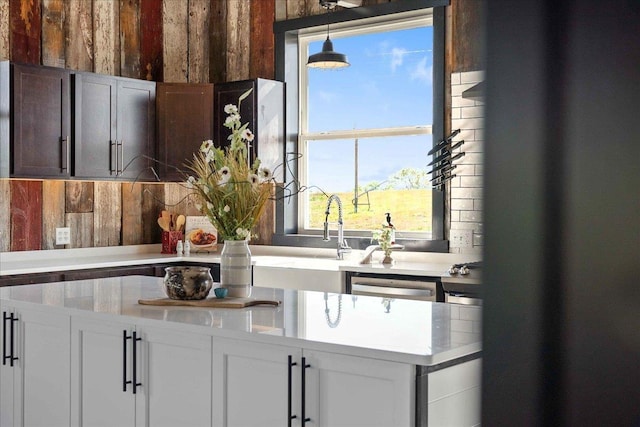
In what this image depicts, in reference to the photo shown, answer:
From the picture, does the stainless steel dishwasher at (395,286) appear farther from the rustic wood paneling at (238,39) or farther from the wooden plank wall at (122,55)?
the rustic wood paneling at (238,39)

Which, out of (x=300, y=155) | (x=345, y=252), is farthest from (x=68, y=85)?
(x=345, y=252)

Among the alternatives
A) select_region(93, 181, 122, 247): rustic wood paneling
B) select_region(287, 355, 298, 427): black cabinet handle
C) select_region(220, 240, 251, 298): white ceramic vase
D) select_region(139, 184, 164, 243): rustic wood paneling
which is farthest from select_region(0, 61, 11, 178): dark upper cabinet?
select_region(287, 355, 298, 427): black cabinet handle

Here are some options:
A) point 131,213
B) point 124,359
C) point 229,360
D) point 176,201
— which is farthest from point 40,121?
point 229,360

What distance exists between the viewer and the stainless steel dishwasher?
4.40 meters

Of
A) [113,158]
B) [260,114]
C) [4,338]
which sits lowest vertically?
[4,338]

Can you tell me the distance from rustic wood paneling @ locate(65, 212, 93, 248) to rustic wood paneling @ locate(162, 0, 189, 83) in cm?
129

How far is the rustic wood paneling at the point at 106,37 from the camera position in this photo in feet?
18.7

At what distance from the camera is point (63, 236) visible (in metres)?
5.47

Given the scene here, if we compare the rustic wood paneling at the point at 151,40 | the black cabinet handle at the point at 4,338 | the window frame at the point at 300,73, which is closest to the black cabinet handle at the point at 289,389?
the black cabinet handle at the point at 4,338

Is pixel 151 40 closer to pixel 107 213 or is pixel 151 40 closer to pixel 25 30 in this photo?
pixel 25 30

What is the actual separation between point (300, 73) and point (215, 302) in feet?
11.2

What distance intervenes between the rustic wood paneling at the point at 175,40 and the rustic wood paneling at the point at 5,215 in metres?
1.58

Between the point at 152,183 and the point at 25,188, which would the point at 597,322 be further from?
the point at 152,183

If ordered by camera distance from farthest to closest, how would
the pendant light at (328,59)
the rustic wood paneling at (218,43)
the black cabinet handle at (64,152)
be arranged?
the rustic wood paneling at (218,43)
the black cabinet handle at (64,152)
the pendant light at (328,59)
